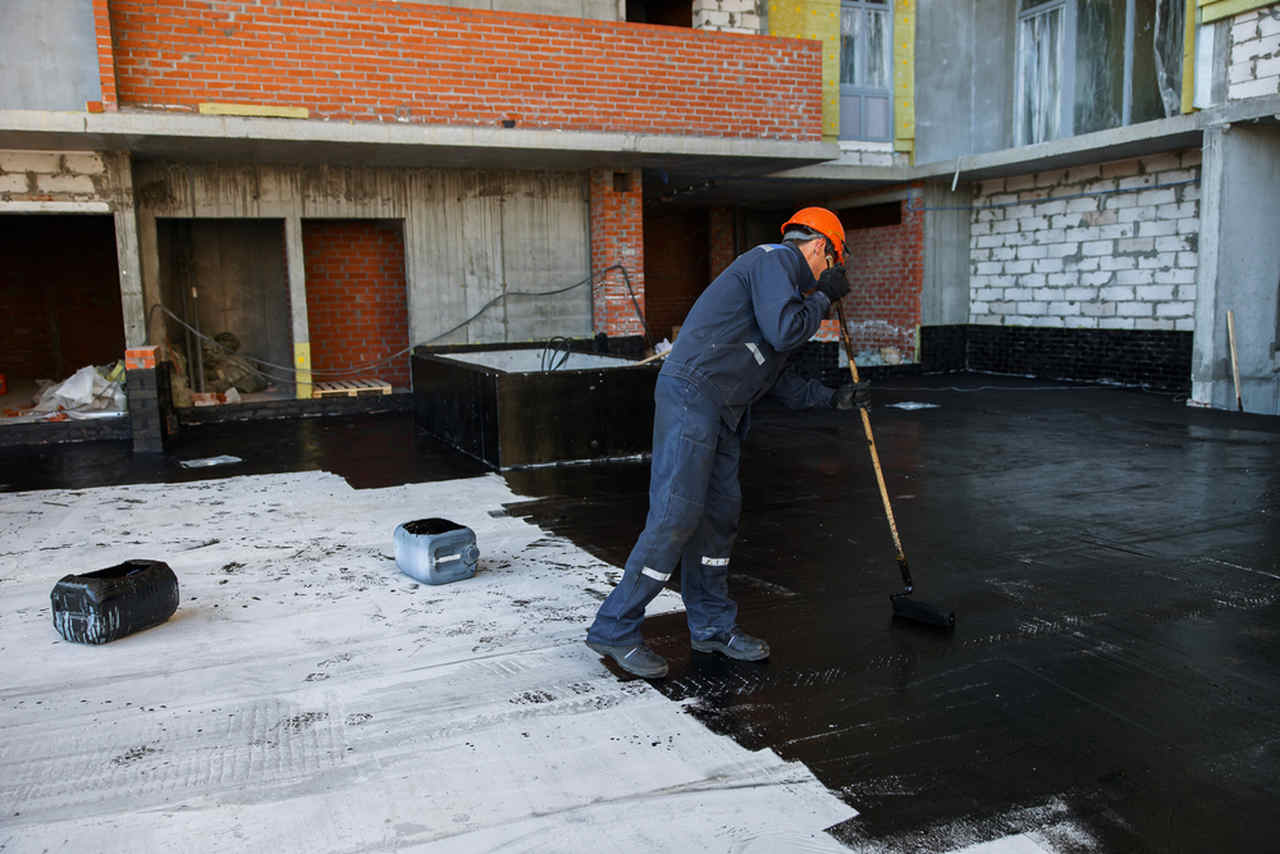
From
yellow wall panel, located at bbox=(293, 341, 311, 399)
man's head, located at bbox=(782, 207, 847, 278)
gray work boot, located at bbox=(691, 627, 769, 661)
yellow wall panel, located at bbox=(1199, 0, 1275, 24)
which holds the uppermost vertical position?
yellow wall panel, located at bbox=(1199, 0, 1275, 24)

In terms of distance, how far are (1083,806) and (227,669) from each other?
10.6 feet

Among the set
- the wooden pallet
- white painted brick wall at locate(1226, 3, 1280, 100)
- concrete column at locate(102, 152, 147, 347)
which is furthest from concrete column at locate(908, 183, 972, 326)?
concrete column at locate(102, 152, 147, 347)

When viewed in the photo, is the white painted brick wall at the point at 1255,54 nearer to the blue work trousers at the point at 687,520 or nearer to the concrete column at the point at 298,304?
the blue work trousers at the point at 687,520

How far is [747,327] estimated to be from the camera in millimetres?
3842

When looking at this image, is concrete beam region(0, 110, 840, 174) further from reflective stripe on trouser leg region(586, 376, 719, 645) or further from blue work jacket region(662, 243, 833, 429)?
reflective stripe on trouser leg region(586, 376, 719, 645)

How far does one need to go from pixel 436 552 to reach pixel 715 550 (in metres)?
1.73

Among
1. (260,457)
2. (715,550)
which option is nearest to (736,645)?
(715,550)

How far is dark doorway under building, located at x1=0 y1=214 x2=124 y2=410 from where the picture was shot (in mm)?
15133

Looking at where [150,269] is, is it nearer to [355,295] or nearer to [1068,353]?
[355,295]

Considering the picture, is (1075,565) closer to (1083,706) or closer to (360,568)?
(1083,706)

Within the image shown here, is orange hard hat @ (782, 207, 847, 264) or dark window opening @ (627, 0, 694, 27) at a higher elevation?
dark window opening @ (627, 0, 694, 27)

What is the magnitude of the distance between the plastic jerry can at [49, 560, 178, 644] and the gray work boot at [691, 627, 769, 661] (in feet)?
8.23

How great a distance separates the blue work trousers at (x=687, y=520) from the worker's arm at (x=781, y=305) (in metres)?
0.37

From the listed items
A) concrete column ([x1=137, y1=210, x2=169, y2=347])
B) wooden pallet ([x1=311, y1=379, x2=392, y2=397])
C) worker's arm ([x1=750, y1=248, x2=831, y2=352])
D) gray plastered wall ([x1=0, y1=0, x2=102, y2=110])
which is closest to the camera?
worker's arm ([x1=750, y1=248, x2=831, y2=352])
